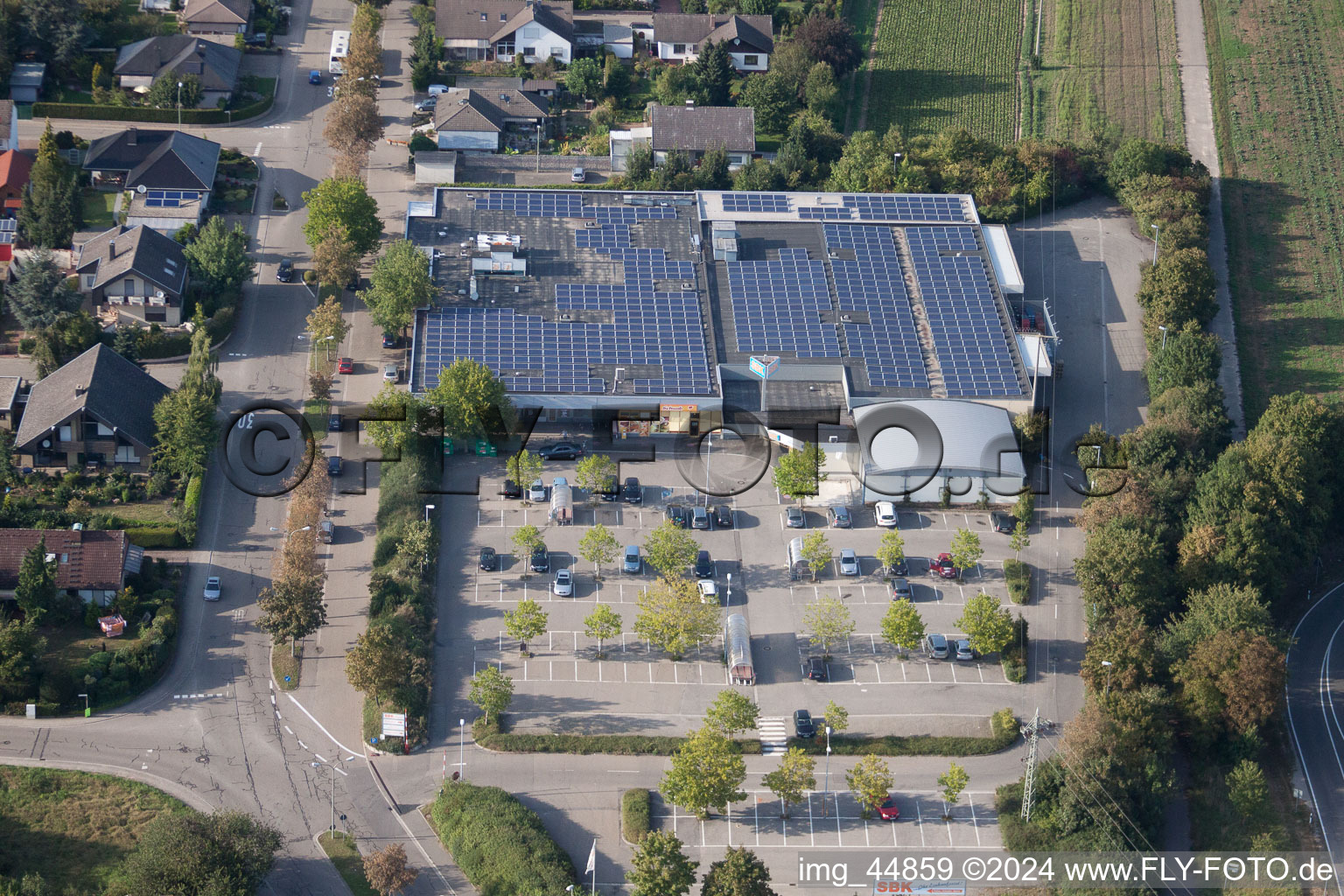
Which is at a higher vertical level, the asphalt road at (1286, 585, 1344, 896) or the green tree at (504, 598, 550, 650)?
the green tree at (504, 598, 550, 650)

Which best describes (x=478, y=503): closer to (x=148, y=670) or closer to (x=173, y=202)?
(x=148, y=670)

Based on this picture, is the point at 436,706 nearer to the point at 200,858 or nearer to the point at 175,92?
the point at 200,858

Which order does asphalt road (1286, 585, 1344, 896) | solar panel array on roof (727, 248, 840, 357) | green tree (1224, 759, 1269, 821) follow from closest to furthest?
green tree (1224, 759, 1269, 821) → asphalt road (1286, 585, 1344, 896) → solar panel array on roof (727, 248, 840, 357)

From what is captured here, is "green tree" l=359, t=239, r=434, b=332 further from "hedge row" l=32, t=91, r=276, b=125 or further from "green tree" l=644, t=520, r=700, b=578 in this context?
"hedge row" l=32, t=91, r=276, b=125

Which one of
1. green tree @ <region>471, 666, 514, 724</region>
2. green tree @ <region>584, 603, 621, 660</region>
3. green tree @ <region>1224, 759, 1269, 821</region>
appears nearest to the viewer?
green tree @ <region>1224, 759, 1269, 821</region>

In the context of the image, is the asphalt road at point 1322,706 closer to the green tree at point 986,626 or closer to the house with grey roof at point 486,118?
the green tree at point 986,626

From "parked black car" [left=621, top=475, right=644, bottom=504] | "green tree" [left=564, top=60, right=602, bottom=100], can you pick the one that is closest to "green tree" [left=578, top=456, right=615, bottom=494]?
"parked black car" [left=621, top=475, right=644, bottom=504]

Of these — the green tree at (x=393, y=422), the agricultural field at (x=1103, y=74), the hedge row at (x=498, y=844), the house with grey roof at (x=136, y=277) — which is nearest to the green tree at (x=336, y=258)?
the house with grey roof at (x=136, y=277)
